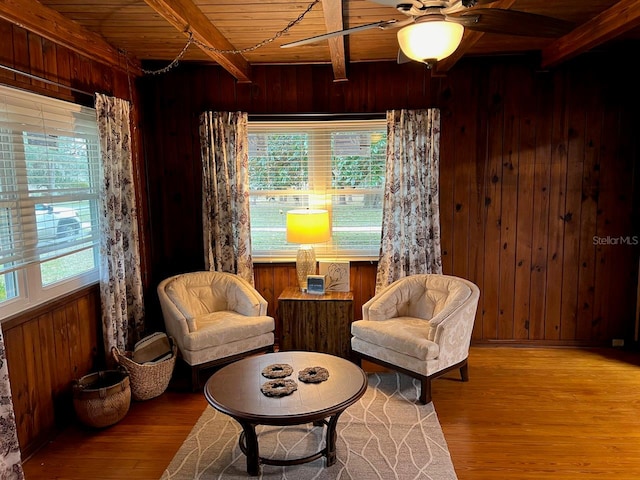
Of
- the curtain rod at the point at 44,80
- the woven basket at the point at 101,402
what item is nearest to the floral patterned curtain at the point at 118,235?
the curtain rod at the point at 44,80

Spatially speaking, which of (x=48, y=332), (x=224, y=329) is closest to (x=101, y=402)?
(x=48, y=332)

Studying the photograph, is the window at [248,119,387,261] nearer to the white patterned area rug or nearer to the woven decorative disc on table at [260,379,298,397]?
the white patterned area rug

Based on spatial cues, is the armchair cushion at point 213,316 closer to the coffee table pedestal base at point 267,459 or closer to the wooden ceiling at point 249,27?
the coffee table pedestal base at point 267,459

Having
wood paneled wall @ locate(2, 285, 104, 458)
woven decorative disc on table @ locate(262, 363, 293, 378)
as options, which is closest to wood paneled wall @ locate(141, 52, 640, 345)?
wood paneled wall @ locate(2, 285, 104, 458)

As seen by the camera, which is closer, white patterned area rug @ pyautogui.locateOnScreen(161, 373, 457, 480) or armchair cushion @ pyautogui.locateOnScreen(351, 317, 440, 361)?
white patterned area rug @ pyautogui.locateOnScreen(161, 373, 457, 480)

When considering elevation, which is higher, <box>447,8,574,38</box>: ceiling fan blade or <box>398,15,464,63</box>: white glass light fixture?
<box>447,8,574,38</box>: ceiling fan blade

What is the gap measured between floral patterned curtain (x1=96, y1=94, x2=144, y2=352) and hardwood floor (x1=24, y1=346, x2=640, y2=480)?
654 mm

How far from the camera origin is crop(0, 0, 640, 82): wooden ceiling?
2.74 m

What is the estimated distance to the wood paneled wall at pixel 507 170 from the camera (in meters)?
4.22

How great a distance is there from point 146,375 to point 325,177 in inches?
88.7

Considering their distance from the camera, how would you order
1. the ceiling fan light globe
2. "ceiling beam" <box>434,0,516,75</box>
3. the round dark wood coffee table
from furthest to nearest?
"ceiling beam" <box>434,0,516,75</box> < the round dark wood coffee table < the ceiling fan light globe

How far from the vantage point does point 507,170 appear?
14.1 feet

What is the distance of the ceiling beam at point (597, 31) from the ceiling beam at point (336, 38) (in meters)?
1.67

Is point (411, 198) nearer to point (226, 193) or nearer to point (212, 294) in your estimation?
point (226, 193)
